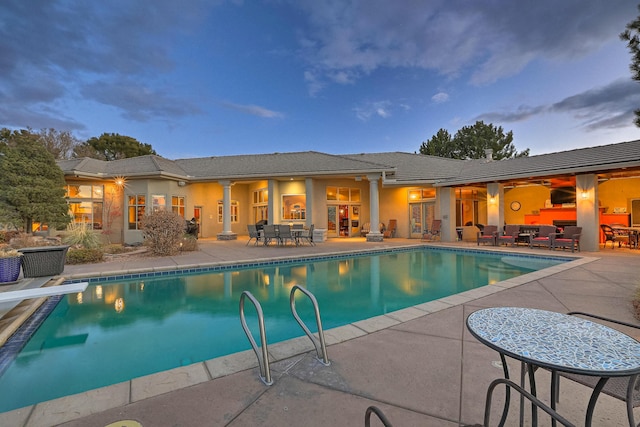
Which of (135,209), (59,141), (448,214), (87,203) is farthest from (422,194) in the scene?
(59,141)

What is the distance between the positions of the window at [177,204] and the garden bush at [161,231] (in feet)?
16.7

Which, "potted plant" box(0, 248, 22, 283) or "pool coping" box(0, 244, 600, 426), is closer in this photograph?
"pool coping" box(0, 244, 600, 426)

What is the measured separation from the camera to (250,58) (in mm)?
17594

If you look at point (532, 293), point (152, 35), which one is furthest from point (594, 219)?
point (152, 35)

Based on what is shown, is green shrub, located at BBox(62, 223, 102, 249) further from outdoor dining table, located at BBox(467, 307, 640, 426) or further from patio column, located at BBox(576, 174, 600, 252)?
patio column, located at BBox(576, 174, 600, 252)

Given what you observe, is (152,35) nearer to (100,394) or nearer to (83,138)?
(100,394)

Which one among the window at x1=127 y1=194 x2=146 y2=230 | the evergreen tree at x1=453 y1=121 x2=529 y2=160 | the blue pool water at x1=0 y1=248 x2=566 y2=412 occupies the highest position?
the evergreen tree at x1=453 y1=121 x2=529 y2=160

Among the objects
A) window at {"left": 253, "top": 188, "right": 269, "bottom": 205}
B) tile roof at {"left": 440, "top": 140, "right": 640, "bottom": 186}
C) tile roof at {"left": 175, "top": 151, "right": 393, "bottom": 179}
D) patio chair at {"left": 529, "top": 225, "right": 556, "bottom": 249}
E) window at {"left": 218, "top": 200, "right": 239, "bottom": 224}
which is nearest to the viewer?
tile roof at {"left": 440, "top": 140, "right": 640, "bottom": 186}

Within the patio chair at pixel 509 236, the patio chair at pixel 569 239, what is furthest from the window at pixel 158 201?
the patio chair at pixel 569 239

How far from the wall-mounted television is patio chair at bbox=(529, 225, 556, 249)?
6.56 m

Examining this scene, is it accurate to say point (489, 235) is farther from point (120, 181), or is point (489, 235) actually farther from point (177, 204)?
point (120, 181)

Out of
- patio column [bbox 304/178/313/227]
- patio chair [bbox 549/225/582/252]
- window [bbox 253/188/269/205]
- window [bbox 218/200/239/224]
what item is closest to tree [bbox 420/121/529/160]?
patio chair [bbox 549/225/582/252]

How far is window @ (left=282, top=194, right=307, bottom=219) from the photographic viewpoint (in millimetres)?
17172

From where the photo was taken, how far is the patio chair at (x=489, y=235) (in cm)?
1337
